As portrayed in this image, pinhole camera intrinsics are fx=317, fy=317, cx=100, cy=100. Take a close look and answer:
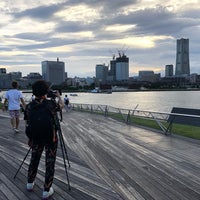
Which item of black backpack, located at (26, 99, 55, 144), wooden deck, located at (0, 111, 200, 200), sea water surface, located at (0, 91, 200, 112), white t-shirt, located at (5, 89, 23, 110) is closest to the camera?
black backpack, located at (26, 99, 55, 144)

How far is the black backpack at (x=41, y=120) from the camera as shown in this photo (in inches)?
177

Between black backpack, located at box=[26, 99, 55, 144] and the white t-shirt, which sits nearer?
black backpack, located at box=[26, 99, 55, 144]

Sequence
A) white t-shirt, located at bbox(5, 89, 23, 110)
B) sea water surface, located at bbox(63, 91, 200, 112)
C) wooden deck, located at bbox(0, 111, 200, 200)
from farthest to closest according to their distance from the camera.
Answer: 1. sea water surface, located at bbox(63, 91, 200, 112)
2. white t-shirt, located at bbox(5, 89, 23, 110)
3. wooden deck, located at bbox(0, 111, 200, 200)

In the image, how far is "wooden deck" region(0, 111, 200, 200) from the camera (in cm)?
486

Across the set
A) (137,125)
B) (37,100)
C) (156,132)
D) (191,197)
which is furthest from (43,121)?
(137,125)

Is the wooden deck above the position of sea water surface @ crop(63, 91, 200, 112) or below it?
above

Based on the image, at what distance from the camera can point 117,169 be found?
623 cm

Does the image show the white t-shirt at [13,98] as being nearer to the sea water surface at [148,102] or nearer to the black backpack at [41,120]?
the black backpack at [41,120]

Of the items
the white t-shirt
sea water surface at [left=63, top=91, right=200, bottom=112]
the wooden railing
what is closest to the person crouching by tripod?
the white t-shirt

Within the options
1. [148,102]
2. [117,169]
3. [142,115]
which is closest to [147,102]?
[148,102]

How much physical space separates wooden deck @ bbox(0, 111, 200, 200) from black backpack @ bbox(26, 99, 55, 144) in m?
0.97

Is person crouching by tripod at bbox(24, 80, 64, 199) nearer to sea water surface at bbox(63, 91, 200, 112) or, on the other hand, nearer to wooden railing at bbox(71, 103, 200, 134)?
wooden railing at bbox(71, 103, 200, 134)

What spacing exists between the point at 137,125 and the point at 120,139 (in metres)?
3.74

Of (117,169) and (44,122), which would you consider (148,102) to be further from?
(44,122)
